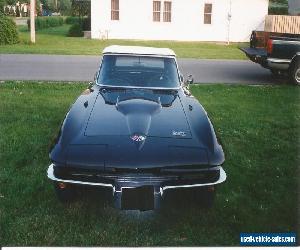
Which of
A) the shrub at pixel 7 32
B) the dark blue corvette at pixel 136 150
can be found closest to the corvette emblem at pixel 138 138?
the dark blue corvette at pixel 136 150

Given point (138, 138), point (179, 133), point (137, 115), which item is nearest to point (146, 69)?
point (137, 115)

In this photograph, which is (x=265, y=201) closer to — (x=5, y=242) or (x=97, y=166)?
(x=97, y=166)

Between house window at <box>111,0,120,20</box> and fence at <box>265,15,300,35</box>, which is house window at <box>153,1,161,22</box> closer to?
house window at <box>111,0,120,20</box>

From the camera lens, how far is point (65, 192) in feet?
13.0

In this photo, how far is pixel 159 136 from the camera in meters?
3.81

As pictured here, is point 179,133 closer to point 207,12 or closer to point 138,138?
point 138,138

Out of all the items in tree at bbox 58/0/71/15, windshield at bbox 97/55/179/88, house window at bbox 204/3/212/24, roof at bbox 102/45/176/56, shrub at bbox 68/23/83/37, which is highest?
tree at bbox 58/0/71/15

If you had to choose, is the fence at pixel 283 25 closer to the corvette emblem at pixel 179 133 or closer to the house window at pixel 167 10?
the corvette emblem at pixel 179 133

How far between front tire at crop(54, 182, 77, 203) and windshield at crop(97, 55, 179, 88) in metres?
1.70

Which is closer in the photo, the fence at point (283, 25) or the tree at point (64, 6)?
the fence at point (283, 25)

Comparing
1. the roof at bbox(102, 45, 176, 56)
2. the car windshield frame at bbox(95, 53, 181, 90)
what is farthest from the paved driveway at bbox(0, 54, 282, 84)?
the car windshield frame at bbox(95, 53, 181, 90)

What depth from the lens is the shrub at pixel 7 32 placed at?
760 inches

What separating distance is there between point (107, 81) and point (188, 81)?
116 centimetres

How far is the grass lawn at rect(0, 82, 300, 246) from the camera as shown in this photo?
370cm
